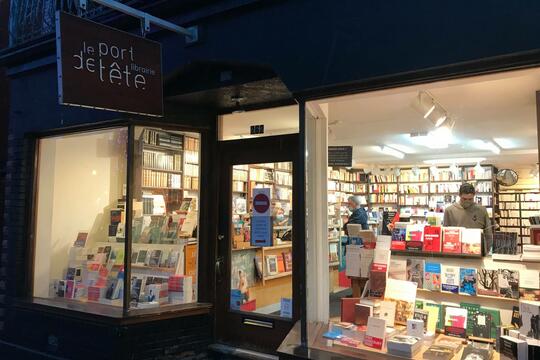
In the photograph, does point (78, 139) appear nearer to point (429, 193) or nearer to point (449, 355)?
point (449, 355)

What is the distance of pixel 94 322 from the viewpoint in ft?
13.4

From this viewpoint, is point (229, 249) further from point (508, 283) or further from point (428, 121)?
point (428, 121)

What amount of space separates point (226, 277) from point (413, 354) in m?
2.09

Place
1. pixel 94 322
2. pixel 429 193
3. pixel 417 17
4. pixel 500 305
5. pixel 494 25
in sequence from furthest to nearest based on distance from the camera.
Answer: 1. pixel 429 193
2. pixel 94 322
3. pixel 500 305
4. pixel 417 17
5. pixel 494 25

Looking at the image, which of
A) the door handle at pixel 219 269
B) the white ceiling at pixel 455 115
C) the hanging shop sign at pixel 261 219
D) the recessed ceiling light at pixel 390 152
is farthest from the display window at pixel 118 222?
the recessed ceiling light at pixel 390 152

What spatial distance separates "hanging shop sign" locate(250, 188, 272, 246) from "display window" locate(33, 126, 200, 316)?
633 mm

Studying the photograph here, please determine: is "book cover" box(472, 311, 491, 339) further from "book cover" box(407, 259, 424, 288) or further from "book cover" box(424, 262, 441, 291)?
"book cover" box(407, 259, 424, 288)

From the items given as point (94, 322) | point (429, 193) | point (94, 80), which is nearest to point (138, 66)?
point (94, 80)

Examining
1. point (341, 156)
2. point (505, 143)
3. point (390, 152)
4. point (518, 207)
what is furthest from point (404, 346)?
point (518, 207)

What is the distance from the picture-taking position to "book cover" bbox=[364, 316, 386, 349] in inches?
116

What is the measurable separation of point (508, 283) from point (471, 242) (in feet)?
1.38

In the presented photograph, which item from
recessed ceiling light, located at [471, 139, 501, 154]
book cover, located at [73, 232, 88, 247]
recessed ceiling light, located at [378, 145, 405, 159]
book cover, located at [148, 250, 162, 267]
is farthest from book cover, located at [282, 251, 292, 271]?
recessed ceiling light, located at [471, 139, 501, 154]

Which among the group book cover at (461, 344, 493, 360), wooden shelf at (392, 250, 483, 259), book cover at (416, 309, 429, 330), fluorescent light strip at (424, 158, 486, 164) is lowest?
book cover at (461, 344, 493, 360)

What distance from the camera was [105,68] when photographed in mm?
3223
